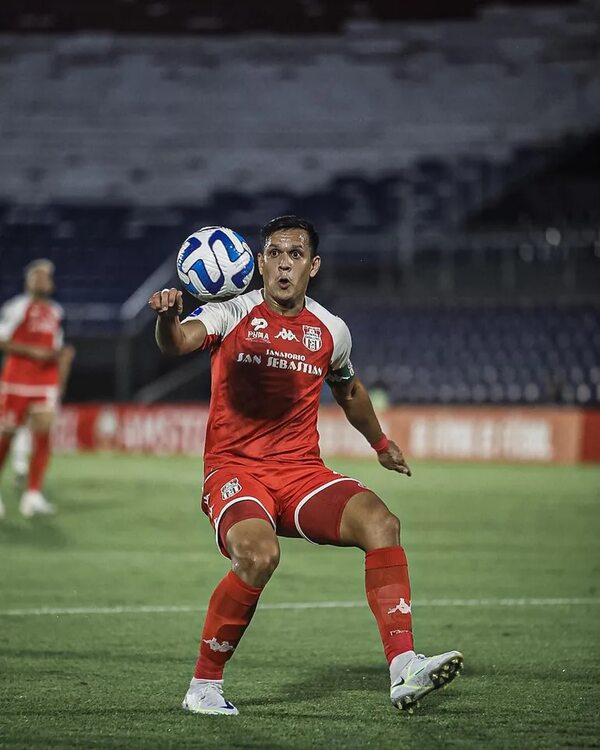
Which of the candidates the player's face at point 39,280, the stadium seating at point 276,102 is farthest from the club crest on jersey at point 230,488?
the stadium seating at point 276,102

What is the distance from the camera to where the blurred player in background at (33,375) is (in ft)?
46.3

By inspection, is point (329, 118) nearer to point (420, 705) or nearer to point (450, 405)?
point (450, 405)

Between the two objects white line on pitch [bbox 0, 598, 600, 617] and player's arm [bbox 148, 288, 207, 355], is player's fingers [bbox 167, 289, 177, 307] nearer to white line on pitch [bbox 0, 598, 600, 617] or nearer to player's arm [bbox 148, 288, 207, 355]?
player's arm [bbox 148, 288, 207, 355]

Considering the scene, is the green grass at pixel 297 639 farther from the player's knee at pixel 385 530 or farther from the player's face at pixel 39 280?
the player's face at pixel 39 280

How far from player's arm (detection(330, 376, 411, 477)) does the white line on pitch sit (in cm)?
Result: 246

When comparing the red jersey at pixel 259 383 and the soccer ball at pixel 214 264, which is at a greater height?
the soccer ball at pixel 214 264

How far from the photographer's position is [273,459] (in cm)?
596

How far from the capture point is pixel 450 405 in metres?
24.5

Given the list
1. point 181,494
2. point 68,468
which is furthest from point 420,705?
point 68,468

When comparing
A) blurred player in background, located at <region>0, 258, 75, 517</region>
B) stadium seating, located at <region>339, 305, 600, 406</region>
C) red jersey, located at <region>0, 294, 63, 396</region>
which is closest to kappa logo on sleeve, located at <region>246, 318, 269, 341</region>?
blurred player in background, located at <region>0, 258, 75, 517</region>

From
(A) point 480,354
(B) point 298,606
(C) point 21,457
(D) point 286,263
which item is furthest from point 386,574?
(A) point 480,354

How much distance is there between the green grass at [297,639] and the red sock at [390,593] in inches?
13.5

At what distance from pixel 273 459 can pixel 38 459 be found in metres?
8.59

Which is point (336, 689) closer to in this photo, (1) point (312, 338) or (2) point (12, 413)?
(1) point (312, 338)
